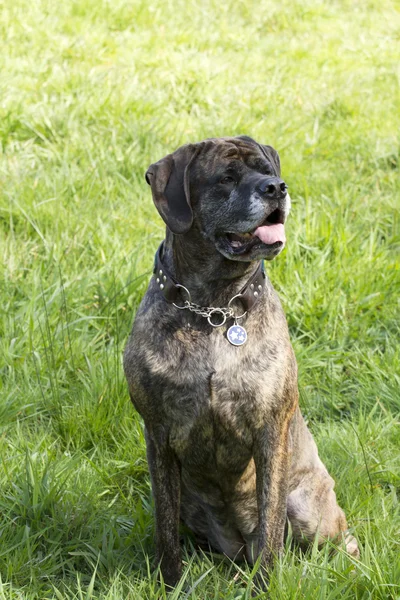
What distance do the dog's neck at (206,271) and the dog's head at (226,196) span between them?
52 mm

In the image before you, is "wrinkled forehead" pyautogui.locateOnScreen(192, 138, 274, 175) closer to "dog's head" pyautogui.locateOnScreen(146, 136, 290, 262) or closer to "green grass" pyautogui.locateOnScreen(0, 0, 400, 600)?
"dog's head" pyautogui.locateOnScreen(146, 136, 290, 262)

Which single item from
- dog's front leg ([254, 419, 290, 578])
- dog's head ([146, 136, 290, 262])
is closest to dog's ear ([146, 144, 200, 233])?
dog's head ([146, 136, 290, 262])

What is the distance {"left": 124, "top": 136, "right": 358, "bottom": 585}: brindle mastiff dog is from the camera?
2.91 m

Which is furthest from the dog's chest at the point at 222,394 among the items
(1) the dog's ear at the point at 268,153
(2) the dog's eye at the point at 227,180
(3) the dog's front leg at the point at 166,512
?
(1) the dog's ear at the point at 268,153

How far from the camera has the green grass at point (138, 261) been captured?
10.3 ft

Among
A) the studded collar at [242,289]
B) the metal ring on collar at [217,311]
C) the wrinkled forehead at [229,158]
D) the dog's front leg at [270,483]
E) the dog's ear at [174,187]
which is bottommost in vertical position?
the dog's front leg at [270,483]

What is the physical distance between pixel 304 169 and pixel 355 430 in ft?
8.40

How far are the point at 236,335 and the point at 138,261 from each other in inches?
73.1

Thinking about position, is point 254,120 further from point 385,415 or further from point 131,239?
point 385,415

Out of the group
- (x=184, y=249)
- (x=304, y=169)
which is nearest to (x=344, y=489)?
(x=184, y=249)

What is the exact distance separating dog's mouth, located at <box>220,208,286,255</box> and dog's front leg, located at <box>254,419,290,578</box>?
0.61m

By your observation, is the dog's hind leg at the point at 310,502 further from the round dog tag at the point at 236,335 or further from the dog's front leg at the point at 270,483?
the round dog tag at the point at 236,335

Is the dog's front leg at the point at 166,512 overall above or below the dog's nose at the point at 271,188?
below

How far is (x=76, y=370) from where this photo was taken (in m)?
4.03
